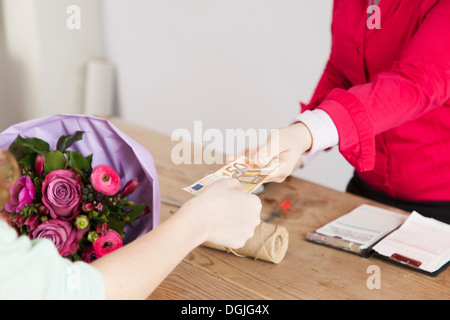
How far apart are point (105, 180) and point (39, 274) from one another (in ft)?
1.21

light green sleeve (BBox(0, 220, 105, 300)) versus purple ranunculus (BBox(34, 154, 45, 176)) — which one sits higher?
purple ranunculus (BBox(34, 154, 45, 176))

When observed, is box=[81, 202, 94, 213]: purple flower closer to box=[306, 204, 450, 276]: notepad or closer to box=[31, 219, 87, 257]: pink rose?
box=[31, 219, 87, 257]: pink rose

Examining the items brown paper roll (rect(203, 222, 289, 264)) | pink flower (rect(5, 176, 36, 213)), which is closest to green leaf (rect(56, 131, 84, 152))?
pink flower (rect(5, 176, 36, 213))

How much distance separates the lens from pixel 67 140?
117cm

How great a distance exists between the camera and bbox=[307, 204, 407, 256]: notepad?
1330 mm

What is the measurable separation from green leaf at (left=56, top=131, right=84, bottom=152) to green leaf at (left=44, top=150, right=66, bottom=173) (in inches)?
1.1

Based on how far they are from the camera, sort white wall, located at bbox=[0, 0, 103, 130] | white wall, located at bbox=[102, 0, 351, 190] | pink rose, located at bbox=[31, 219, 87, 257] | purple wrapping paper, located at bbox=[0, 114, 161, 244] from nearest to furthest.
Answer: pink rose, located at bbox=[31, 219, 87, 257] → purple wrapping paper, located at bbox=[0, 114, 161, 244] → white wall, located at bbox=[102, 0, 351, 190] → white wall, located at bbox=[0, 0, 103, 130]

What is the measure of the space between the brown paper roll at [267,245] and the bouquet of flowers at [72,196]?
0.83 feet

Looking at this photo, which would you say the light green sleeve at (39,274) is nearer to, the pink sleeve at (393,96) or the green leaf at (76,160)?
the green leaf at (76,160)

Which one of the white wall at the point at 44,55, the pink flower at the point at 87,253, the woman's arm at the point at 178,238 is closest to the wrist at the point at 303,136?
the woman's arm at the point at 178,238

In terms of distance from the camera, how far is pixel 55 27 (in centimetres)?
358

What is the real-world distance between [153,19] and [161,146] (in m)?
1.88
